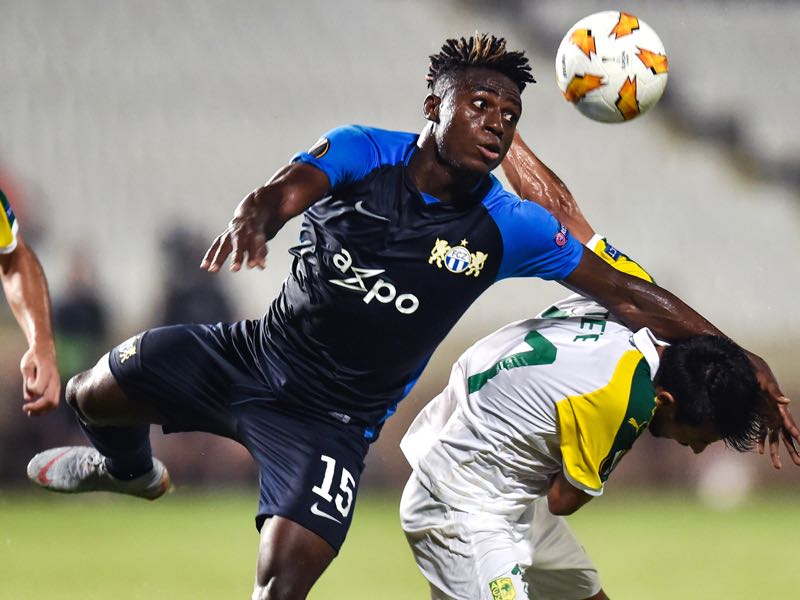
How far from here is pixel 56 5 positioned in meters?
8.92

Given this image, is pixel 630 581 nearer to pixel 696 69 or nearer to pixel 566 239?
pixel 566 239

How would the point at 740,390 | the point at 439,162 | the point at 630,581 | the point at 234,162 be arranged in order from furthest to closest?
the point at 234,162
the point at 630,581
the point at 439,162
the point at 740,390

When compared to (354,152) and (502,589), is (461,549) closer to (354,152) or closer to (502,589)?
(502,589)

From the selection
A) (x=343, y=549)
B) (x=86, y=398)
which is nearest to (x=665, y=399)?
(x=86, y=398)

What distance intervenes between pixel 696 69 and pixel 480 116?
5871 millimetres

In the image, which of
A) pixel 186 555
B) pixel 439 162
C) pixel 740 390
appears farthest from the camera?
pixel 186 555

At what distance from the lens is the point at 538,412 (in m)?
3.70

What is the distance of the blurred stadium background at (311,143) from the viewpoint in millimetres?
8297

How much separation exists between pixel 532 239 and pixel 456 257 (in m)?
0.25

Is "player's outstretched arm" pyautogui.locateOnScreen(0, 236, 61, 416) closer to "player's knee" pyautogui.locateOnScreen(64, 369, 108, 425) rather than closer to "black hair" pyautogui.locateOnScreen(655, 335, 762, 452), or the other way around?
"player's knee" pyautogui.locateOnScreen(64, 369, 108, 425)

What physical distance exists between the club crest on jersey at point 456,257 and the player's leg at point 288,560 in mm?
931

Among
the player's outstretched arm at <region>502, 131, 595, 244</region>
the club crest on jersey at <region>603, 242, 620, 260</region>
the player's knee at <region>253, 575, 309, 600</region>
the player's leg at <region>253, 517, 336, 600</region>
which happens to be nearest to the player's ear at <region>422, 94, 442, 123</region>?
the player's outstretched arm at <region>502, 131, 595, 244</region>

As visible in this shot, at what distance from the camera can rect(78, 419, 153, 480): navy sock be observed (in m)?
4.44

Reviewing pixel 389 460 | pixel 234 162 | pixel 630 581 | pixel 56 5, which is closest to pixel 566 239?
pixel 630 581
